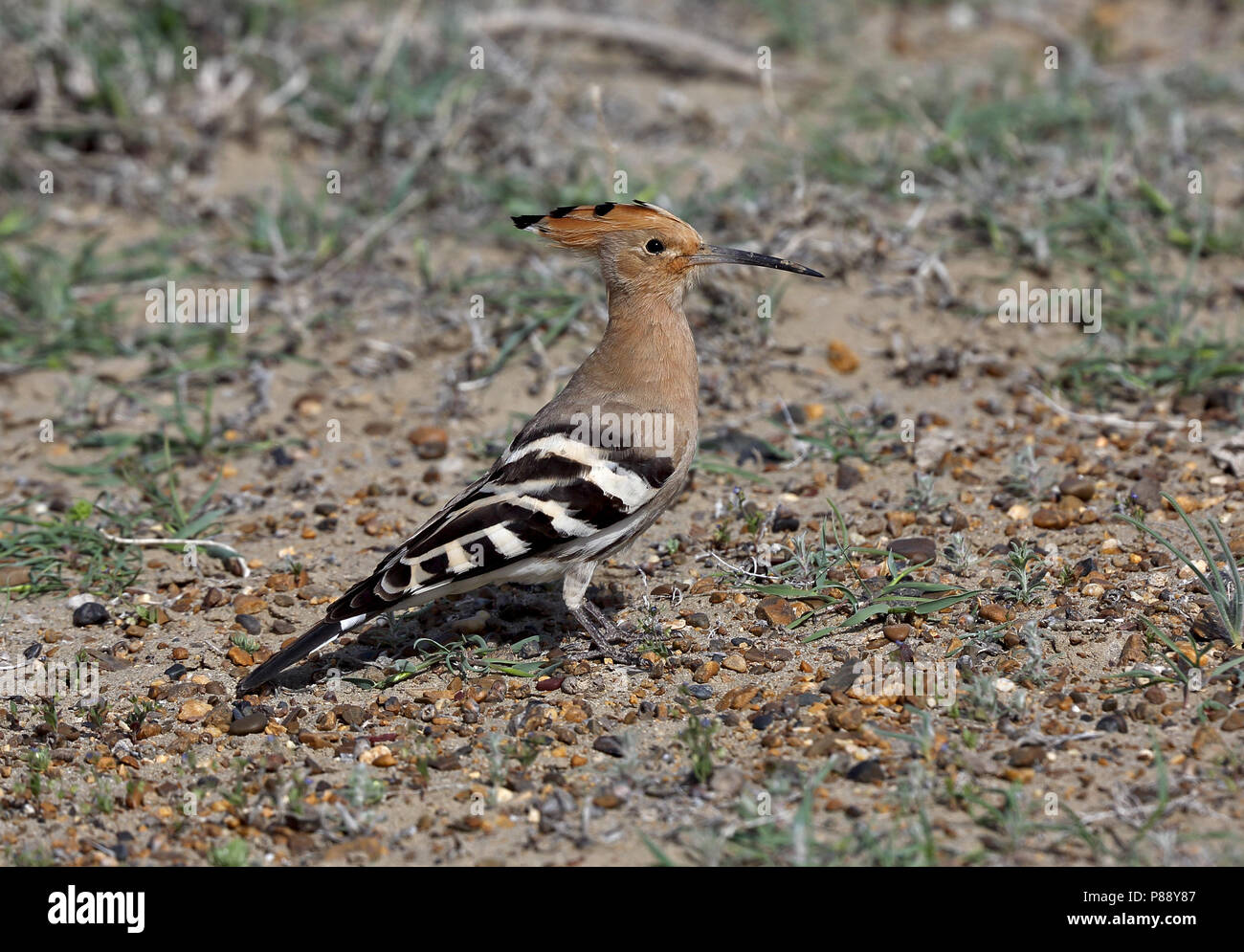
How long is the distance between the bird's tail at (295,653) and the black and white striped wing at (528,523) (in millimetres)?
38

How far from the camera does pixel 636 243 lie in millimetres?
4207

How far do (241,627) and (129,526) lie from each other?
31.4 inches

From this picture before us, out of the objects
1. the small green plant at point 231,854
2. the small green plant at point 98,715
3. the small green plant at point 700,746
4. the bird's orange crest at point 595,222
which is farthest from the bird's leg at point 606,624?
the small green plant at point 98,715

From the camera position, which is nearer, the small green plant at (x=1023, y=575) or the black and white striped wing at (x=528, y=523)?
the black and white striped wing at (x=528, y=523)

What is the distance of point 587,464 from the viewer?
3941mm

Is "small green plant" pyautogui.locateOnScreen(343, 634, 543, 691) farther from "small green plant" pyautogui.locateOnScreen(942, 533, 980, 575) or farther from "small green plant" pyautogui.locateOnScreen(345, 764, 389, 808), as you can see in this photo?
"small green plant" pyautogui.locateOnScreen(942, 533, 980, 575)

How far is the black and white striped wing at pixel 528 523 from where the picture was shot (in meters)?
3.75

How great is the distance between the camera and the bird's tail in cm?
374

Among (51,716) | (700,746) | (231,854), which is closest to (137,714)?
(51,716)

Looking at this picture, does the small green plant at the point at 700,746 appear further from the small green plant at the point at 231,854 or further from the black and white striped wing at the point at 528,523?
the small green plant at the point at 231,854

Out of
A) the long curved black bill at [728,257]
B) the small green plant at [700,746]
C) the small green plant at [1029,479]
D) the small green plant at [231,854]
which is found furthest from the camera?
the small green plant at [1029,479]

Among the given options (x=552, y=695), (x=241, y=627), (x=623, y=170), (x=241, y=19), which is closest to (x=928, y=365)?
(x=623, y=170)

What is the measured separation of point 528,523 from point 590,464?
0.26m

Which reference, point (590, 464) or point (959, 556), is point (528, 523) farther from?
point (959, 556)
